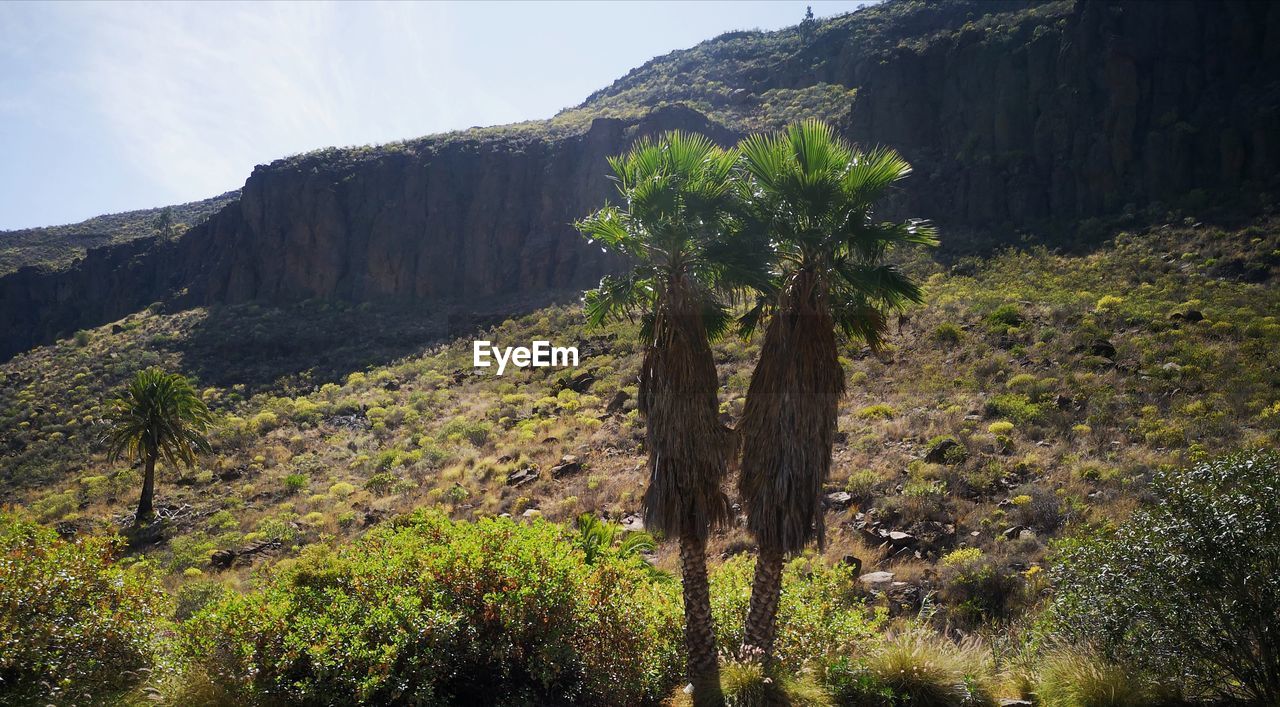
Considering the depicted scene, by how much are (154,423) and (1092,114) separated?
53.8m

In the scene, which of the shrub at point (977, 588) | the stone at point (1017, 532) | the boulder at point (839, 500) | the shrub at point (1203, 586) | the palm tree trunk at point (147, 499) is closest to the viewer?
the shrub at point (1203, 586)

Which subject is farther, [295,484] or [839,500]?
[295,484]

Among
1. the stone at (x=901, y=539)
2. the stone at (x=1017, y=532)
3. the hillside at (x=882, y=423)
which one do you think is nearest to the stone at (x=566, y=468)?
the hillside at (x=882, y=423)

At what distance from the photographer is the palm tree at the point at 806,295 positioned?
7488mm

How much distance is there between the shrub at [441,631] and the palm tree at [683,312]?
3.36 ft

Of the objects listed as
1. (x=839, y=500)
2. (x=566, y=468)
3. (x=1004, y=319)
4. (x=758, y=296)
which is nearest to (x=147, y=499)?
(x=566, y=468)

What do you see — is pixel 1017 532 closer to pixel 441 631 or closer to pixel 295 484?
pixel 441 631

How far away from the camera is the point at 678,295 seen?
7961 mm

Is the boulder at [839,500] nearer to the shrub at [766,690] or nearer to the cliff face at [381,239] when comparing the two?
the shrub at [766,690]

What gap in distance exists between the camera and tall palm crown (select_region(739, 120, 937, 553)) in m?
7.49

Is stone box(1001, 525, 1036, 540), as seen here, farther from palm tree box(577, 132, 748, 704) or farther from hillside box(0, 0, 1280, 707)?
palm tree box(577, 132, 748, 704)

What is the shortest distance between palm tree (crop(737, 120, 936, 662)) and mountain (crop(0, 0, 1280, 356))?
3961cm

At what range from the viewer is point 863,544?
15.3 meters

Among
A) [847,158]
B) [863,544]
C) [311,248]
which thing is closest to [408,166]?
[311,248]
